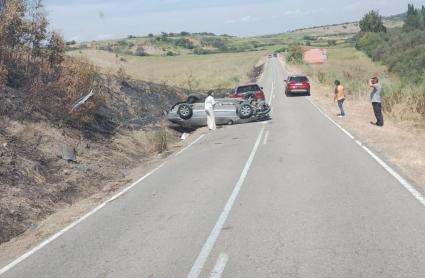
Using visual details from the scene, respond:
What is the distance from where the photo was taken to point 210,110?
77.5ft

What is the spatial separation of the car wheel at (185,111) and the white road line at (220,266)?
17964mm

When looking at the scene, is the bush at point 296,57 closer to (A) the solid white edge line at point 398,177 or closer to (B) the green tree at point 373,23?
(B) the green tree at point 373,23

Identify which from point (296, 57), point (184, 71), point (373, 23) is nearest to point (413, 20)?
point (373, 23)

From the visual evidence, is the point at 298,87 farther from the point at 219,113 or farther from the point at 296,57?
the point at 296,57

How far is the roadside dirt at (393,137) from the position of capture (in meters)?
12.6

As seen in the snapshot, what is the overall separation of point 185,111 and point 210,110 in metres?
1.88

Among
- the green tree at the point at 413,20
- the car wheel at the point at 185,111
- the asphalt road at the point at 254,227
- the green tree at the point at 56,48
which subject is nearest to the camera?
the asphalt road at the point at 254,227

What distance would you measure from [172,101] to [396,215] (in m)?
23.7

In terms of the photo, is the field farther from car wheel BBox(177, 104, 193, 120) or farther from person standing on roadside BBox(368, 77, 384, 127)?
person standing on roadside BBox(368, 77, 384, 127)

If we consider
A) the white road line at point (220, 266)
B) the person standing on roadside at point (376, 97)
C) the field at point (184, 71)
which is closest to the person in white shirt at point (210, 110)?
the person standing on roadside at point (376, 97)

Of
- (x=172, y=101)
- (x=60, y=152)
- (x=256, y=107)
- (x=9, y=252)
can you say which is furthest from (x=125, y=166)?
(x=172, y=101)

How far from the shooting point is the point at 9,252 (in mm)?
8945

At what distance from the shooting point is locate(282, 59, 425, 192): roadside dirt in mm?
12609

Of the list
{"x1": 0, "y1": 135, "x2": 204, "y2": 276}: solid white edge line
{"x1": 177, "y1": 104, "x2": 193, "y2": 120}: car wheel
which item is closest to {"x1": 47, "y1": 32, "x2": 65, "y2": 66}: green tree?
{"x1": 177, "y1": 104, "x2": 193, "y2": 120}: car wheel
